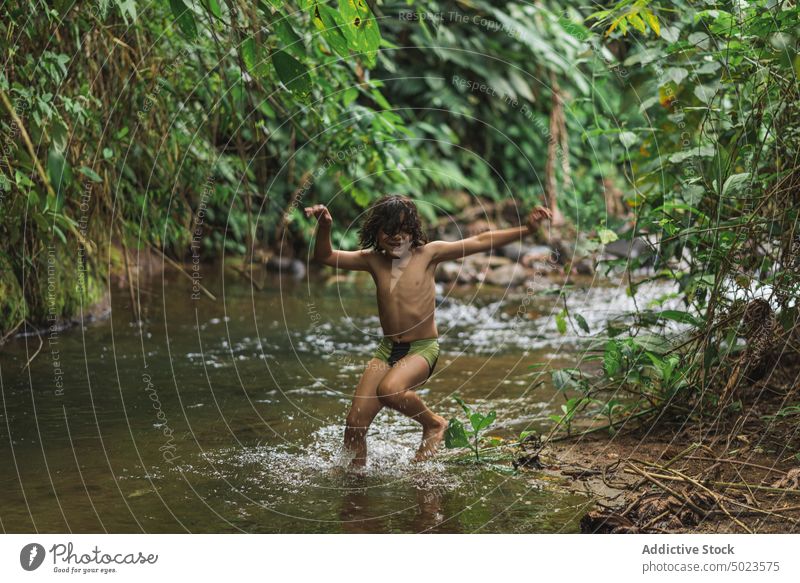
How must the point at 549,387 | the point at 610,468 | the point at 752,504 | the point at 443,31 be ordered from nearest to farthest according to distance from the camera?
1. the point at 752,504
2. the point at 610,468
3. the point at 549,387
4. the point at 443,31

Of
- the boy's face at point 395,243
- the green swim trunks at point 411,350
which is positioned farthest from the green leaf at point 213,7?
the green swim trunks at point 411,350

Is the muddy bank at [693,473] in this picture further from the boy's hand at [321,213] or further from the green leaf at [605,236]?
the boy's hand at [321,213]

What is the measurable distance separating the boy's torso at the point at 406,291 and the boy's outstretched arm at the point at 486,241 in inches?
2.8

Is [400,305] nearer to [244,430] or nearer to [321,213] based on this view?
[321,213]

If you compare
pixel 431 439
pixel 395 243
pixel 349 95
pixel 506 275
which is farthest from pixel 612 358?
pixel 506 275

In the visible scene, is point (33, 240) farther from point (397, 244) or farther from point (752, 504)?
point (752, 504)

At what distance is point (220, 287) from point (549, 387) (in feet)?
16.9

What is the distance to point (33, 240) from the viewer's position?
19.1 feet

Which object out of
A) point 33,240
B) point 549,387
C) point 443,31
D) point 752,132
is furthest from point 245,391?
point 443,31

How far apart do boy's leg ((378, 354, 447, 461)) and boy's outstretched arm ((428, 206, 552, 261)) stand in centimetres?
52

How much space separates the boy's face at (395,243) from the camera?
448 cm

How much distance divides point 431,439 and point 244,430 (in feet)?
3.57

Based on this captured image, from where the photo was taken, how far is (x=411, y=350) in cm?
459

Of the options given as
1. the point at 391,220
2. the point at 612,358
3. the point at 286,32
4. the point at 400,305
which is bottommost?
the point at 612,358
